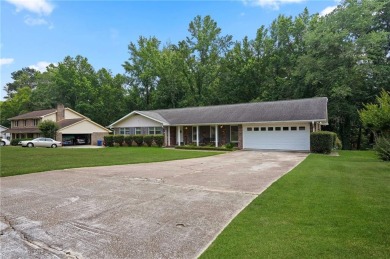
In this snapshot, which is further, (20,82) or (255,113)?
Result: (20,82)

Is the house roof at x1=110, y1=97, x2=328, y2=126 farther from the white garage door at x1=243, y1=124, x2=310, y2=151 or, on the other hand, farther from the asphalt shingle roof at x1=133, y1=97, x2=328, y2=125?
the white garage door at x1=243, y1=124, x2=310, y2=151

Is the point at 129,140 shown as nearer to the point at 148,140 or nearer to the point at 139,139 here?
the point at 139,139

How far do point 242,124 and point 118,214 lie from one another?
19.6 metres

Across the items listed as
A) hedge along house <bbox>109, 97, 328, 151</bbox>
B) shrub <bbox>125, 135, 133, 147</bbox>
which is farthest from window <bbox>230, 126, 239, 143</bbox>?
shrub <bbox>125, 135, 133, 147</bbox>

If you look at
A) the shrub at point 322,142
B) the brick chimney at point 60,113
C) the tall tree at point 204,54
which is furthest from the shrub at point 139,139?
the brick chimney at point 60,113

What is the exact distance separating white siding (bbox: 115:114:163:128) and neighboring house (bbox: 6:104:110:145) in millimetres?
9047

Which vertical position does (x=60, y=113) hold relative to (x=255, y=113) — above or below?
above

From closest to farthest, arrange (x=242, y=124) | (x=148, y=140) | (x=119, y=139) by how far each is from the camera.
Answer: (x=242, y=124) → (x=148, y=140) → (x=119, y=139)

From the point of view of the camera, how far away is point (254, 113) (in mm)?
24859

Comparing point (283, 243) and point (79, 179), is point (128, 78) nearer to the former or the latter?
point (79, 179)

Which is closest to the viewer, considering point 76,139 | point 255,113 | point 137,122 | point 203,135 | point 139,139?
point 255,113

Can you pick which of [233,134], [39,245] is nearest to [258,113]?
[233,134]

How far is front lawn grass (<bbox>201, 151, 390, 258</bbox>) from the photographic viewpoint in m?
3.66

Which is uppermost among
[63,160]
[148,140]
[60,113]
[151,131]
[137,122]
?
[60,113]
